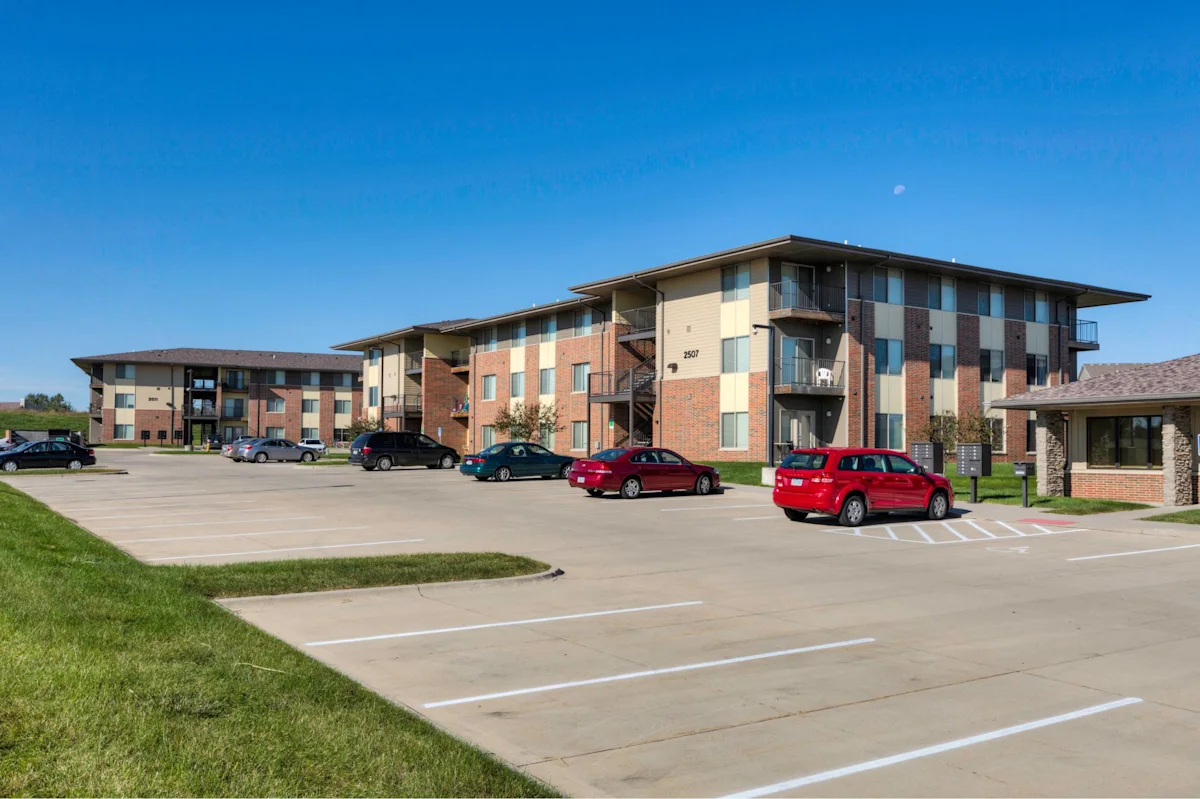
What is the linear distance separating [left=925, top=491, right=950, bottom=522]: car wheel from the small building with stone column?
7.16 m

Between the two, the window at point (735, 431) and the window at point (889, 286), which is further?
the window at point (889, 286)

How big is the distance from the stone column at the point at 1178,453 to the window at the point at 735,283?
18.2m

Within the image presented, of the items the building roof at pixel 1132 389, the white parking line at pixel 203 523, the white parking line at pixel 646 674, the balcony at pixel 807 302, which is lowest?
the white parking line at pixel 203 523

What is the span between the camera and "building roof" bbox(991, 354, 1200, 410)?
930 inches

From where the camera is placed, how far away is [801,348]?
128ft

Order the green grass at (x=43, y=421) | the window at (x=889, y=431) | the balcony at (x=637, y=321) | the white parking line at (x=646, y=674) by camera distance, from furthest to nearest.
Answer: the green grass at (x=43, y=421) < the balcony at (x=637, y=321) < the window at (x=889, y=431) < the white parking line at (x=646, y=674)

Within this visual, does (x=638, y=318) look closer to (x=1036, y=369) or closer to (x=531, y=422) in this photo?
(x=531, y=422)

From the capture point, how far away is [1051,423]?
2730 cm

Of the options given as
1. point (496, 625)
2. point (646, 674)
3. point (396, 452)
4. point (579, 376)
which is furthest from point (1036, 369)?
point (646, 674)

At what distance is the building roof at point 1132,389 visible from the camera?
77.5 ft

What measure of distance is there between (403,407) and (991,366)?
38938 millimetres

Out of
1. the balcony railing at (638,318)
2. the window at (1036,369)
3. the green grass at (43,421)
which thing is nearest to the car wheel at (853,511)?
the balcony railing at (638,318)

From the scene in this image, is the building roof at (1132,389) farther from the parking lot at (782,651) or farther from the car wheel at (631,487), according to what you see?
the car wheel at (631,487)

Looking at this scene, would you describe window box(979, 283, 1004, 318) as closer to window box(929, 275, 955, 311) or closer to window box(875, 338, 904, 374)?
window box(929, 275, 955, 311)
